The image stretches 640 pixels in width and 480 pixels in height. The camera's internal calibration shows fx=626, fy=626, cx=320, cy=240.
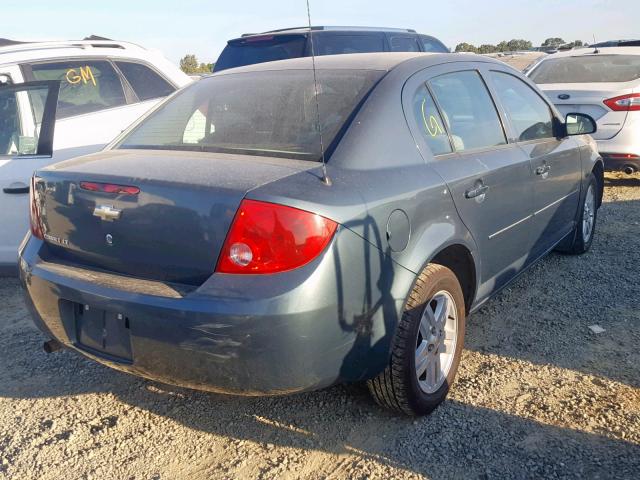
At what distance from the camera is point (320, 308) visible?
7.40 ft

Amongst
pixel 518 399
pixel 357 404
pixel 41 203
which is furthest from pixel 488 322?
pixel 41 203

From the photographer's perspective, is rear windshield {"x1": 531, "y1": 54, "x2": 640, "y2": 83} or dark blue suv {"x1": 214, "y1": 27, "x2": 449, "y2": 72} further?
rear windshield {"x1": 531, "y1": 54, "x2": 640, "y2": 83}

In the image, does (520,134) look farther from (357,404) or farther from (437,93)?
(357,404)

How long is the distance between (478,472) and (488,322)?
155 centimetres

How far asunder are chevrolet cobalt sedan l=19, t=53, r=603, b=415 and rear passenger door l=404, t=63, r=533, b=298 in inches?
0.6

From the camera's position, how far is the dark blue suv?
23.2 feet

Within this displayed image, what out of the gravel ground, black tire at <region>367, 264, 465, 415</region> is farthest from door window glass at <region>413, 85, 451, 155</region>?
the gravel ground

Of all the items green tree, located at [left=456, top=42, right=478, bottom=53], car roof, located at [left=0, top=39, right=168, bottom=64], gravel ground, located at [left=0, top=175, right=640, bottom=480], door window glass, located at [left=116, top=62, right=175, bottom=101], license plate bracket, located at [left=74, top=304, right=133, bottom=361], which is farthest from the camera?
green tree, located at [left=456, top=42, right=478, bottom=53]

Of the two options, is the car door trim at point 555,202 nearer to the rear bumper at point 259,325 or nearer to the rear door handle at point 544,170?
the rear door handle at point 544,170

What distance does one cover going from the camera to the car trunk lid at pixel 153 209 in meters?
2.31

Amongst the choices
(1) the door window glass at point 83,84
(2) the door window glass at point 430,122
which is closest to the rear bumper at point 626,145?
(2) the door window glass at point 430,122

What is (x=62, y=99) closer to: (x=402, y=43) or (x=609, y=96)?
(x=402, y=43)

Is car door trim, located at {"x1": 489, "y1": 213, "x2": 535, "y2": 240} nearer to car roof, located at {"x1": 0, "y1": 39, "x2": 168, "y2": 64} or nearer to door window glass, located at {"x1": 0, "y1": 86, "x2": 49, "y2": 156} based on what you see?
door window glass, located at {"x1": 0, "y1": 86, "x2": 49, "y2": 156}

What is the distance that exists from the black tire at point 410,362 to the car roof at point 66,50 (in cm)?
381
